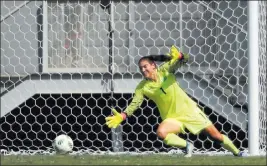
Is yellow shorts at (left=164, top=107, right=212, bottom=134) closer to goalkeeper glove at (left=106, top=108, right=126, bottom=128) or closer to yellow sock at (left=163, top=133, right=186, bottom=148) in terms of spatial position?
yellow sock at (left=163, top=133, right=186, bottom=148)

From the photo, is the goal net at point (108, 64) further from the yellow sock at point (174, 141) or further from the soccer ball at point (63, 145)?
the yellow sock at point (174, 141)

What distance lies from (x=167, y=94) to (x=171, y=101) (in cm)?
7

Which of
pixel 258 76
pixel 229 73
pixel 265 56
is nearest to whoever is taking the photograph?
pixel 258 76

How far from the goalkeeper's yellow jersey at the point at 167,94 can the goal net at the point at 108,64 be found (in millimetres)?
2147

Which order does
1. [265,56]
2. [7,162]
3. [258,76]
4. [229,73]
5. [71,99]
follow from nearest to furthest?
[7,162]
[258,76]
[265,56]
[229,73]
[71,99]

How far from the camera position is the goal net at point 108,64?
9.48 metres

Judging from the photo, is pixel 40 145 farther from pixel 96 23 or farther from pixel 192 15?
pixel 192 15

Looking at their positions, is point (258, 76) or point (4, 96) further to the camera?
point (4, 96)

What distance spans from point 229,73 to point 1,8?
290 cm

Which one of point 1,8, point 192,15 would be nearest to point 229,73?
point 192,15

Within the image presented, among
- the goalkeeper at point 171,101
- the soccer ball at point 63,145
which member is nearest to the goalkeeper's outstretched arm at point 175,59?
the goalkeeper at point 171,101

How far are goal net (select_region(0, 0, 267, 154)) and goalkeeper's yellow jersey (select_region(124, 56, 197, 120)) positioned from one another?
2147 mm

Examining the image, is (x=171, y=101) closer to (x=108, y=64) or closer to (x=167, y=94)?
(x=167, y=94)

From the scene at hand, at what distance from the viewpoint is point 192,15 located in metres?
9.68
